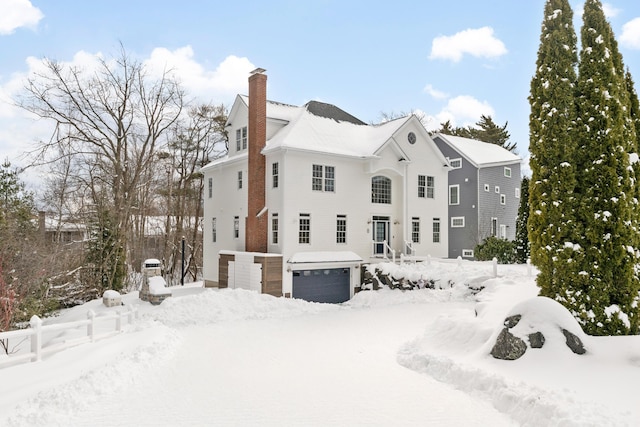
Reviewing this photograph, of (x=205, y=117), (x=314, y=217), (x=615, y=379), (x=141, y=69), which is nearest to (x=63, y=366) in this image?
(x=615, y=379)

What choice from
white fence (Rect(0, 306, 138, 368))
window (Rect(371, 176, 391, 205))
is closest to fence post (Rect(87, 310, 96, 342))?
white fence (Rect(0, 306, 138, 368))

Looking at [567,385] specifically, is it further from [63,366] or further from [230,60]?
[230,60]

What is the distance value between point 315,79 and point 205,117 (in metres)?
13.6

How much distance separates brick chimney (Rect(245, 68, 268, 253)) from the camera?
Result: 21.0 meters

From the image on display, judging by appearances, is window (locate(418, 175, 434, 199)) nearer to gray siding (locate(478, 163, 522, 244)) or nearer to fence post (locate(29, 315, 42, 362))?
gray siding (locate(478, 163, 522, 244))

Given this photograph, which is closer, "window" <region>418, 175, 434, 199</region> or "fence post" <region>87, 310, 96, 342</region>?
"fence post" <region>87, 310, 96, 342</region>

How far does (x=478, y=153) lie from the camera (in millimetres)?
33375

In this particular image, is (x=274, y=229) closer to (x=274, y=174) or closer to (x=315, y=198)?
(x=315, y=198)

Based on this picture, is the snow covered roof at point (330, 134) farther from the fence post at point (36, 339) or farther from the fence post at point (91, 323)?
the fence post at point (36, 339)

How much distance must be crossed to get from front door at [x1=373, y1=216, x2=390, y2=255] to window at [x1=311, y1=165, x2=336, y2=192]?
3544mm

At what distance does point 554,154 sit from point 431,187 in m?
16.6

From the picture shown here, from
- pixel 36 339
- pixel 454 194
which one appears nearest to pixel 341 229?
pixel 454 194

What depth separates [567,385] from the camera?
6.39 metres

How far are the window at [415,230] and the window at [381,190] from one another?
193 centimetres
